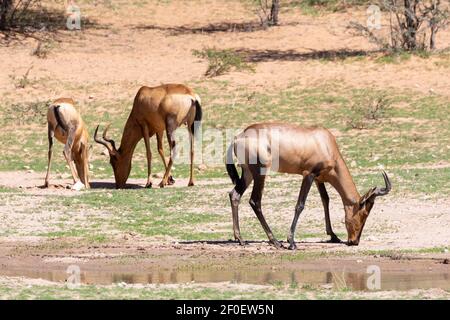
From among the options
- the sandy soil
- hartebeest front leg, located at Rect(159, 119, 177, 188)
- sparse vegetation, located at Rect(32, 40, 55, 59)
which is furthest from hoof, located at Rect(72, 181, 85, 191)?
sparse vegetation, located at Rect(32, 40, 55, 59)

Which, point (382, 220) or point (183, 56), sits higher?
point (183, 56)

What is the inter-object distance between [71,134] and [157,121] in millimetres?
1348

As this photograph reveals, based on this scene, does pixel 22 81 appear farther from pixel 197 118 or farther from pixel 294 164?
pixel 294 164

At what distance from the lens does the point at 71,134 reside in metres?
19.0

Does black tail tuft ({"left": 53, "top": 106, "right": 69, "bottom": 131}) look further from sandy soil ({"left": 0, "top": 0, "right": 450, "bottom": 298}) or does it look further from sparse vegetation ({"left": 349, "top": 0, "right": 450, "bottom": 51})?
sparse vegetation ({"left": 349, "top": 0, "right": 450, "bottom": 51})

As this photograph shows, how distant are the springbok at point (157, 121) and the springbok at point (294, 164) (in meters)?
5.30

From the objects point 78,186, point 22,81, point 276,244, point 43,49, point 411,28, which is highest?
point 411,28

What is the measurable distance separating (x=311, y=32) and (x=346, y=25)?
85 centimetres

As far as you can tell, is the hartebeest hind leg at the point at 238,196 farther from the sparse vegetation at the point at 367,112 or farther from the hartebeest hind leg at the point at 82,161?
the sparse vegetation at the point at 367,112

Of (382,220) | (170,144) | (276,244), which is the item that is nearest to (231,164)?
(276,244)

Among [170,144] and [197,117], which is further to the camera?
[197,117]

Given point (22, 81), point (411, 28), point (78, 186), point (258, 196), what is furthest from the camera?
point (411, 28)

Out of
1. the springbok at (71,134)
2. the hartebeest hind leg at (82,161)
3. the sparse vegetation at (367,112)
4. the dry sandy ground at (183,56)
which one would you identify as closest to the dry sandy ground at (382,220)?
the springbok at (71,134)

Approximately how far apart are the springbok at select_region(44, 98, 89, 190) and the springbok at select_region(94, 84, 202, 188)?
0.30 m
